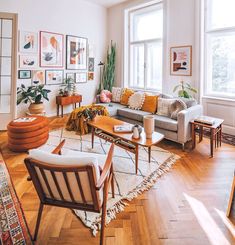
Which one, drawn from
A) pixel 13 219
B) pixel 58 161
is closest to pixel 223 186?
pixel 58 161

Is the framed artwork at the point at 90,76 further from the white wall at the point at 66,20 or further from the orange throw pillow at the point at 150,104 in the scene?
the orange throw pillow at the point at 150,104

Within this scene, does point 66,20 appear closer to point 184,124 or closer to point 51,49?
point 51,49

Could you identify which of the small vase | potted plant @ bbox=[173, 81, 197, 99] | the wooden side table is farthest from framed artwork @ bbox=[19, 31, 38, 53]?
the wooden side table

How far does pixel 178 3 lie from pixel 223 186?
13.4 ft

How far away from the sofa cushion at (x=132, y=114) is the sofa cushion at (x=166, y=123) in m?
0.37

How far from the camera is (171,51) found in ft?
16.9

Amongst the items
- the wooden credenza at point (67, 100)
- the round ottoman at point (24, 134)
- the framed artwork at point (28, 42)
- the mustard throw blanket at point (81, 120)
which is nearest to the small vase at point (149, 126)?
the mustard throw blanket at point (81, 120)

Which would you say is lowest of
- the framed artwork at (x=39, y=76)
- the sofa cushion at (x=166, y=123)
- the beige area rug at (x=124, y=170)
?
the beige area rug at (x=124, y=170)

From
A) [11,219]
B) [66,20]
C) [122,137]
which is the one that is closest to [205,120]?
[122,137]

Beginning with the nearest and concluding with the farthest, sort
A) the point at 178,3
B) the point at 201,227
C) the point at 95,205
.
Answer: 1. the point at 95,205
2. the point at 201,227
3. the point at 178,3

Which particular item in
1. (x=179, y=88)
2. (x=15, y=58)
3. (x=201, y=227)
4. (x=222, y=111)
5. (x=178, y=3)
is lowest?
(x=201, y=227)

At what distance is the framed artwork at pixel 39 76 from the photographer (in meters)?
5.30

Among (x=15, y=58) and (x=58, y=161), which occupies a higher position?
(x=15, y=58)

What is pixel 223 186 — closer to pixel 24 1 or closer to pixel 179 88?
pixel 179 88
